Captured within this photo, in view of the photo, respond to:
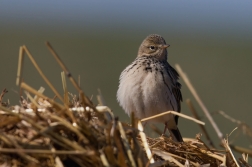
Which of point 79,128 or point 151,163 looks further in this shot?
point 151,163

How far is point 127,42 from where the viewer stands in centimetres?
4441

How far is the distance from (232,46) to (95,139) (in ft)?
136

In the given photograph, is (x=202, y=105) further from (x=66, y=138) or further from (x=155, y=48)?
(x=155, y=48)

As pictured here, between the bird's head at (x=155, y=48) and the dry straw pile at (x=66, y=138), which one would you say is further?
the bird's head at (x=155, y=48)

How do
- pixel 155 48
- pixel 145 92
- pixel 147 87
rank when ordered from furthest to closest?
pixel 155 48 < pixel 145 92 < pixel 147 87

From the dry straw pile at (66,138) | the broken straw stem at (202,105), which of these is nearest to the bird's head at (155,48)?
the dry straw pile at (66,138)

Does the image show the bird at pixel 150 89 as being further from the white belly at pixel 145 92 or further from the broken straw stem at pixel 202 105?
the broken straw stem at pixel 202 105

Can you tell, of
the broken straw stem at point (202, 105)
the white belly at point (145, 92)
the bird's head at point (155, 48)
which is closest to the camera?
the broken straw stem at point (202, 105)

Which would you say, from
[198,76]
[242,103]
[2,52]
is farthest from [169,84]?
[2,52]

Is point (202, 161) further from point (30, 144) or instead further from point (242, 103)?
point (242, 103)

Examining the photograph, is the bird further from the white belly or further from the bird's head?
the bird's head

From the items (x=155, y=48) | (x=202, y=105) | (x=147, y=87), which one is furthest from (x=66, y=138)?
(x=155, y=48)

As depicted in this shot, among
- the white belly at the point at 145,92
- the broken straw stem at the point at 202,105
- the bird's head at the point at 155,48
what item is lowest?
the white belly at the point at 145,92

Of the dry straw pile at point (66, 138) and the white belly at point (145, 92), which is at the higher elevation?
the dry straw pile at point (66, 138)
